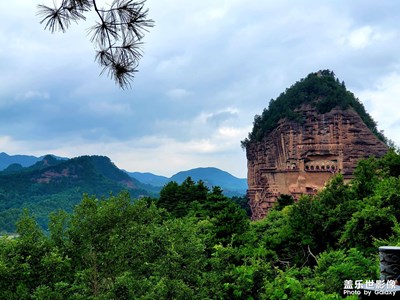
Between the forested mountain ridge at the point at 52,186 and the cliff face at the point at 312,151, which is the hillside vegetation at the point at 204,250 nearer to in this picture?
the cliff face at the point at 312,151

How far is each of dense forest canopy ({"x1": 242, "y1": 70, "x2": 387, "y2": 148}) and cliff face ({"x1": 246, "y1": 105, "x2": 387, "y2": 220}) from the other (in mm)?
988

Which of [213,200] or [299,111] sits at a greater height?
[299,111]

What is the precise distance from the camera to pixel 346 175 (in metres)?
36.7

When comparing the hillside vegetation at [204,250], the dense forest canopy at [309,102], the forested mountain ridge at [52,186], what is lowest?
the hillside vegetation at [204,250]

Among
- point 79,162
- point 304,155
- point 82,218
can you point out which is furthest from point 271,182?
point 79,162

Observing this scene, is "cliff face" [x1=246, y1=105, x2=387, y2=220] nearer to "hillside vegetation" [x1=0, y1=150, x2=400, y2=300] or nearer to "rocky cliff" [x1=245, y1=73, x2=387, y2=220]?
"rocky cliff" [x1=245, y1=73, x2=387, y2=220]

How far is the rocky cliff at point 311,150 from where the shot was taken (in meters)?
36.7

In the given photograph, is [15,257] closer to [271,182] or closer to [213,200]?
[213,200]

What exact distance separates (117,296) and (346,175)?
100ft

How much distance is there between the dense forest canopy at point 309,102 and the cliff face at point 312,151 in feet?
3.24

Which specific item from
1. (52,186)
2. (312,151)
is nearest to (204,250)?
(312,151)

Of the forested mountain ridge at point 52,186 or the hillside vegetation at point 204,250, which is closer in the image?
the hillside vegetation at point 204,250

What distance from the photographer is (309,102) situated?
1671 inches

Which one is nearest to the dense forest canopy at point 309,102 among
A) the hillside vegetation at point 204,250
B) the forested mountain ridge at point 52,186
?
the hillside vegetation at point 204,250
